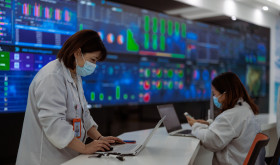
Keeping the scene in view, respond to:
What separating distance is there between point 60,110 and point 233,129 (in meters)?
1.23

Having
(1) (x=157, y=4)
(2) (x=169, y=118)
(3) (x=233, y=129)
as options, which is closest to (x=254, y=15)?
(1) (x=157, y=4)

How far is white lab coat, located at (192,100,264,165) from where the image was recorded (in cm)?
208

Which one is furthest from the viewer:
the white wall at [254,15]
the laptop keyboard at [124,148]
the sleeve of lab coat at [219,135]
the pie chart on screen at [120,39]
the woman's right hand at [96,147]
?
the white wall at [254,15]

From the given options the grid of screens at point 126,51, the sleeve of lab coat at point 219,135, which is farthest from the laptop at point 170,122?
the grid of screens at point 126,51

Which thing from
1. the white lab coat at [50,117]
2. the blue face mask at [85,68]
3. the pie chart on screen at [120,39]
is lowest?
the white lab coat at [50,117]

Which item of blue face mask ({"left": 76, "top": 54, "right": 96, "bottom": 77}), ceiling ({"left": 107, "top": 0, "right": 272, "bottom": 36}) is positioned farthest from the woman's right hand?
ceiling ({"left": 107, "top": 0, "right": 272, "bottom": 36})

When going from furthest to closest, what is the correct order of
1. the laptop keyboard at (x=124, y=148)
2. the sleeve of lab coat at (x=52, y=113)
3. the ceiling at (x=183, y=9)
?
1. the ceiling at (x=183, y=9)
2. the laptop keyboard at (x=124, y=148)
3. the sleeve of lab coat at (x=52, y=113)

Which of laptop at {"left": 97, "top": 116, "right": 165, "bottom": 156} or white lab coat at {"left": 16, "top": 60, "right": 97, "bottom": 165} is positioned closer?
white lab coat at {"left": 16, "top": 60, "right": 97, "bottom": 165}

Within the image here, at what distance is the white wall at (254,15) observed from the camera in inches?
187

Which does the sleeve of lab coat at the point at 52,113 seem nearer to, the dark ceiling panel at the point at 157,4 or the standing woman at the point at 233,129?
the standing woman at the point at 233,129

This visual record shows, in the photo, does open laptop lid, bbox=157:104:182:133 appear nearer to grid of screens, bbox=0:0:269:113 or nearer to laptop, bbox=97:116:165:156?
laptop, bbox=97:116:165:156

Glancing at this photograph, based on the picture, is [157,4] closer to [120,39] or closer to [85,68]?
[120,39]

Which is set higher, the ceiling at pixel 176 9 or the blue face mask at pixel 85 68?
the ceiling at pixel 176 9

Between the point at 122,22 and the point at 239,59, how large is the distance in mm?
2813
